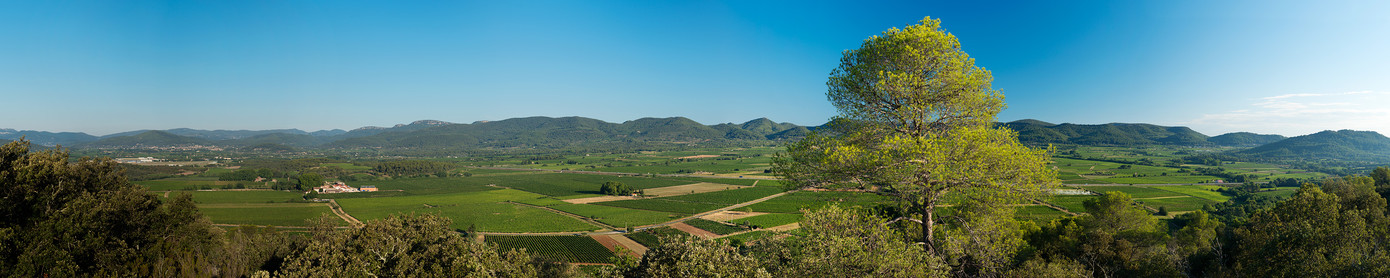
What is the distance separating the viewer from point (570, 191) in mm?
103500

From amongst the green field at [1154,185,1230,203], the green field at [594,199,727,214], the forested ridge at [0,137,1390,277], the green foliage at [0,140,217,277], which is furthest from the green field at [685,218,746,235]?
the green field at [1154,185,1230,203]

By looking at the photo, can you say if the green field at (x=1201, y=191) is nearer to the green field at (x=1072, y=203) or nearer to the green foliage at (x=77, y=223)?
the green field at (x=1072, y=203)

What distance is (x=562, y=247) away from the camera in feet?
173

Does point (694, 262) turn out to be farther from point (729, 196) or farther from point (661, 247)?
point (729, 196)

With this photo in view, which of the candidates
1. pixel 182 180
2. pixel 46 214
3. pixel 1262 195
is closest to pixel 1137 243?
pixel 46 214

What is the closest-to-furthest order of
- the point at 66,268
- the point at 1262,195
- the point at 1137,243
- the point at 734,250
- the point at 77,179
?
the point at 734,250 < the point at 66,268 < the point at 77,179 < the point at 1137,243 < the point at 1262,195

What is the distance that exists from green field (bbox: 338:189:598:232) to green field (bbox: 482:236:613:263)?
5.05 metres

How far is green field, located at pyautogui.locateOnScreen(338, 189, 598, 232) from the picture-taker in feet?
214

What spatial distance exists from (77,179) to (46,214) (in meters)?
3.10

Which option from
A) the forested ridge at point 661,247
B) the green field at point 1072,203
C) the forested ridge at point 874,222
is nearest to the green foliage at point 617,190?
the green field at point 1072,203

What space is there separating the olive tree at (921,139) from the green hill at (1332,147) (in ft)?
725

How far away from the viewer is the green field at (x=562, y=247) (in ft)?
158

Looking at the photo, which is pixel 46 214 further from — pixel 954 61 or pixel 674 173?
pixel 674 173

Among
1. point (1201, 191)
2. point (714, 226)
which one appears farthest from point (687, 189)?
point (1201, 191)
